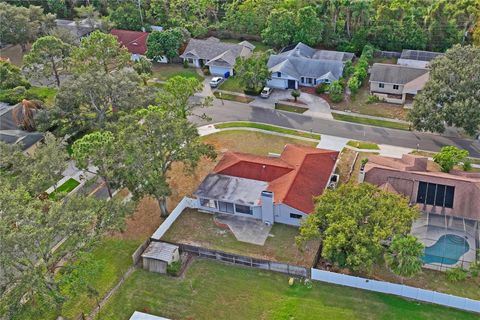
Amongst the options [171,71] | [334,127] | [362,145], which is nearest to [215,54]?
[171,71]

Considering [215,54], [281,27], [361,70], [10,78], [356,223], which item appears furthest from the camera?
[281,27]

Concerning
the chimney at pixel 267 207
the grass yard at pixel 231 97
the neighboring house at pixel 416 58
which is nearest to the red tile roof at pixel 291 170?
the chimney at pixel 267 207

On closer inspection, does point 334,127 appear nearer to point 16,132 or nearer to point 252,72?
point 252,72

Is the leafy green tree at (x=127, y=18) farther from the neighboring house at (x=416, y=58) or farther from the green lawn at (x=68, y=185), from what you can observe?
the neighboring house at (x=416, y=58)

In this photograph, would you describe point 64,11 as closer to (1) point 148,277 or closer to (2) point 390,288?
(1) point 148,277

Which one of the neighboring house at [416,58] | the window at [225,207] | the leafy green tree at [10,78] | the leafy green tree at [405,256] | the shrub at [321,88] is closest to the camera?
the leafy green tree at [405,256]

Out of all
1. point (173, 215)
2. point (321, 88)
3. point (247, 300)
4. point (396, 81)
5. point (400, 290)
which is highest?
point (396, 81)
